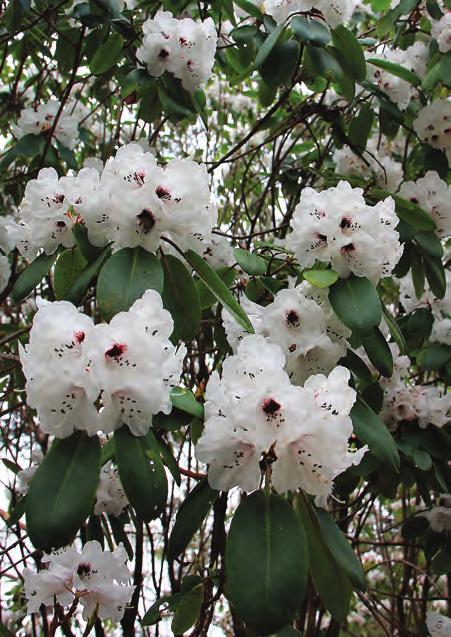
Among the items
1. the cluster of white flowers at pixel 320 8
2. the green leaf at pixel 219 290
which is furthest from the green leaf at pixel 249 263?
the cluster of white flowers at pixel 320 8

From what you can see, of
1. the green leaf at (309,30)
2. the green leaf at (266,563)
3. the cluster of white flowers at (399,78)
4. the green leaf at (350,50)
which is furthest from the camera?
the cluster of white flowers at (399,78)

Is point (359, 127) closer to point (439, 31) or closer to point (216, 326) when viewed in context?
point (439, 31)

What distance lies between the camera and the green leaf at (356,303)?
1.09 meters

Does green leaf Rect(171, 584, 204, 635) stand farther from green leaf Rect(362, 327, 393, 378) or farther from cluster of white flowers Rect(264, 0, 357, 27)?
cluster of white flowers Rect(264, 0, 357, 27)

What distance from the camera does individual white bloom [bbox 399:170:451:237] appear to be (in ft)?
5.61

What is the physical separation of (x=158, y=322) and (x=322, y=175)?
0.96m

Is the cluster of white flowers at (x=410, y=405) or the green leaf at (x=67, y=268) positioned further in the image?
the cluster of white flowers at (x=410, y=405)

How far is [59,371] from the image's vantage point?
811 mm

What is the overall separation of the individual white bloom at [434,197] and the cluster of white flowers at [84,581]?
3.73 ft

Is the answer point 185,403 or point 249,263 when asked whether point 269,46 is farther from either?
point 185,403

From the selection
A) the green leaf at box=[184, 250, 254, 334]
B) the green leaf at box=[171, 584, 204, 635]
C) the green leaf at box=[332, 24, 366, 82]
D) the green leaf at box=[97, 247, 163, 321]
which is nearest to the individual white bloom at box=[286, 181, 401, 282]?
the green leaf at box=[184, 250, 254, 334]

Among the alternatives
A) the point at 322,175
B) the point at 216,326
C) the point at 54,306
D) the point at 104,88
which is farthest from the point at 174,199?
the point at 104,88

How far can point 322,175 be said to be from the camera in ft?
5.58

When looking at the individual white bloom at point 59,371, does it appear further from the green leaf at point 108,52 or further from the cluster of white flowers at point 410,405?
the green leaf at point 108,52
